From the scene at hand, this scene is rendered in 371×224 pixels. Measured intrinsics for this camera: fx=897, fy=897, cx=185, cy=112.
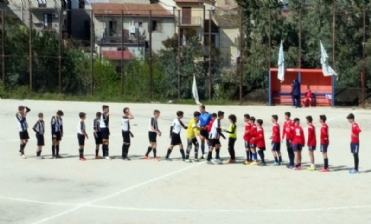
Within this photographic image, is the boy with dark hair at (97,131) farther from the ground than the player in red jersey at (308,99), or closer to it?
closer to it

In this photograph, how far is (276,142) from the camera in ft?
92.9

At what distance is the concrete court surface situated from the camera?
840 inches

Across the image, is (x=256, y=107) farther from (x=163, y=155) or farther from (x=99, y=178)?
(x=99, y=178)

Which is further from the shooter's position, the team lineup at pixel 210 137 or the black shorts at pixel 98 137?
the black shorts at pixel 98 137

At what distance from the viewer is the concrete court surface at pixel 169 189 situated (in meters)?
21.3

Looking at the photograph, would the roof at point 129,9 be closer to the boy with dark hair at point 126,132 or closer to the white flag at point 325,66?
the white flag at point 325,66

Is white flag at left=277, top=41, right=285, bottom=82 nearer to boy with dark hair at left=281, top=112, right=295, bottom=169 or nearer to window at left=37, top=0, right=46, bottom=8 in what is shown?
boy with dark hair at left=281, top=112, right=295, bottom=169

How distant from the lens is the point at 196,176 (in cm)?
2670

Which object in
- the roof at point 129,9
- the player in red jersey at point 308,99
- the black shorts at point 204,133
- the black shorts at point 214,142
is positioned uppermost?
the roof at point 129,9

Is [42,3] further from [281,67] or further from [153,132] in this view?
[153,132]

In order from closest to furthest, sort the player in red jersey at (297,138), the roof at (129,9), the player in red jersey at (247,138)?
the player in red jersey at (297,138), the player in red jersey at (247,138), the roof at (129,9)

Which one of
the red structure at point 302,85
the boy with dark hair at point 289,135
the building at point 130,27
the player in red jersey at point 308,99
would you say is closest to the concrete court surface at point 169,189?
the boy with dark hair at point 289,135

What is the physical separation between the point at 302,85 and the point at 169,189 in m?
24.6

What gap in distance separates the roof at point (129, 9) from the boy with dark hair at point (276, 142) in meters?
48.4
